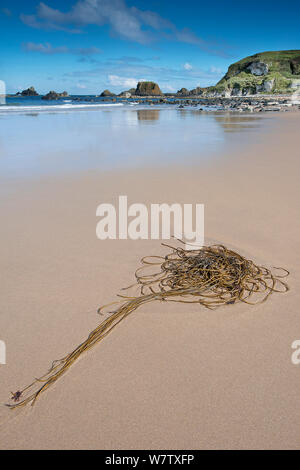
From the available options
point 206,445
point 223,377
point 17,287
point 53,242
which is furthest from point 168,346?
point 53,242

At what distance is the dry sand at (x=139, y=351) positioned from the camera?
1.30 meters

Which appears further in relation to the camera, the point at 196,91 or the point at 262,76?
the point at 196,91

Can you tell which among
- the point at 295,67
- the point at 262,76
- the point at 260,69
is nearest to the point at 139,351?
the point at 262,76

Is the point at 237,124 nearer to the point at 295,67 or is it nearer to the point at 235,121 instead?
the point at 235,121

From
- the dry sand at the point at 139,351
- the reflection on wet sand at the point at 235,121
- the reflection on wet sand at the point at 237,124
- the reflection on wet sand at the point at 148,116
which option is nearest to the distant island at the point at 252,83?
the reflection on wet sand at the point at 148,116

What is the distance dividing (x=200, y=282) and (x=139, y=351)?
76 centimetres

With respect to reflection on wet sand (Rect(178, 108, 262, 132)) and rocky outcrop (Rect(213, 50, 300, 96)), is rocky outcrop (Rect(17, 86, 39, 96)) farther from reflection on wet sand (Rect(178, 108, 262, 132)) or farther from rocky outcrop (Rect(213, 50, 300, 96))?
reflection on wet sand (Rect(178, 108, 262, 132))

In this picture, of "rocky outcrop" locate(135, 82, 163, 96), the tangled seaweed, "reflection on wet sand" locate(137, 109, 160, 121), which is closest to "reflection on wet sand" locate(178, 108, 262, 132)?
"reflection on wet sand" locate(137, 109, 160, 121)

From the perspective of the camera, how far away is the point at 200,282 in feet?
7.33

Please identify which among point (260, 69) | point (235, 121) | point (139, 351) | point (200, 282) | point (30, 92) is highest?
point (260, 69)

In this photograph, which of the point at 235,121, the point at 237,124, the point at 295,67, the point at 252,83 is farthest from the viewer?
the point at 295,67

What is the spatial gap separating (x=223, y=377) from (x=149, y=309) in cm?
66
